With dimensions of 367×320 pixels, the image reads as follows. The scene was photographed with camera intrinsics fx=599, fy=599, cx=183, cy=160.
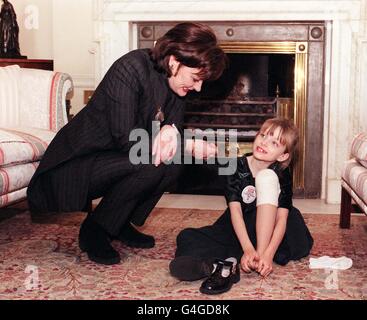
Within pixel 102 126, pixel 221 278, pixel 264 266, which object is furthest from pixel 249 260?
pixel 102 126

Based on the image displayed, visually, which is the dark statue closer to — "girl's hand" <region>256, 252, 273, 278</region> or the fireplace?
the fireplace

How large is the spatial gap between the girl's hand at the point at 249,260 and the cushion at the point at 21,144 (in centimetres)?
104

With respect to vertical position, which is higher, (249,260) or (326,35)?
(326,35)

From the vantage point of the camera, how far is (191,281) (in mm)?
1936

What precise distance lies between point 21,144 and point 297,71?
182cm

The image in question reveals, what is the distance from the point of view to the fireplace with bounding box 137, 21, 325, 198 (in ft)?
11.8

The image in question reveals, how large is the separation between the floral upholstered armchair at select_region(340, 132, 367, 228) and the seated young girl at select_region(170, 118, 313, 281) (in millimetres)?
265

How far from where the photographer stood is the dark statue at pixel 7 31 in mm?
3836

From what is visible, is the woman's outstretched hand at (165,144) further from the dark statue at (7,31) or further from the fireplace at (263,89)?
the dark statue at (7,31)

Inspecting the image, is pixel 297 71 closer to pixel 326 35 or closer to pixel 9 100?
Result: pixel 326 35

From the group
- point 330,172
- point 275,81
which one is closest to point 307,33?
point 275,81

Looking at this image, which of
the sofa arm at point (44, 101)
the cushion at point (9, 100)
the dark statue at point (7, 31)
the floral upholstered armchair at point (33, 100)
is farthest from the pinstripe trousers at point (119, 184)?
the dark statue at point (7, 31)

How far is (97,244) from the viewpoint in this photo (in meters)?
2.19

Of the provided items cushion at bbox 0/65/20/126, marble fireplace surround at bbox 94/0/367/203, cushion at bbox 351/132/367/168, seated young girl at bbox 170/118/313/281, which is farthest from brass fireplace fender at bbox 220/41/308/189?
seated young girl at bbox 170/118/313/281
